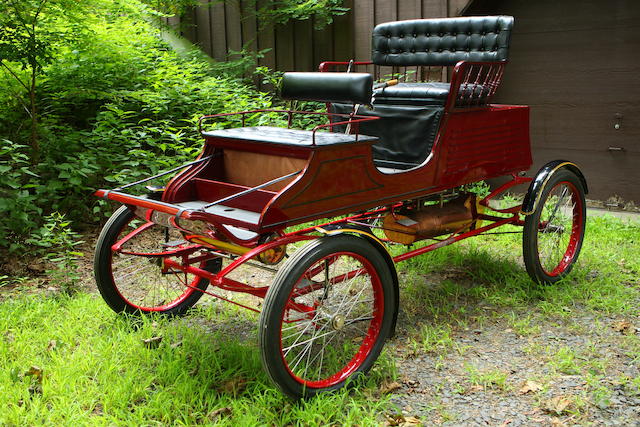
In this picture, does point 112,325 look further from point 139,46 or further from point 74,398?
point 139,46

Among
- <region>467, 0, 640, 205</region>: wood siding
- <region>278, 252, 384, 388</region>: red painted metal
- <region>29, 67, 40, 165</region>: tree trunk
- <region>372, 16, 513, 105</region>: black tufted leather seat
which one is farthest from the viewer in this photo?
<region>467, 0, 640, 205</region>: wood siding

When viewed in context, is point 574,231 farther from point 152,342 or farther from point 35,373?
point 35,373

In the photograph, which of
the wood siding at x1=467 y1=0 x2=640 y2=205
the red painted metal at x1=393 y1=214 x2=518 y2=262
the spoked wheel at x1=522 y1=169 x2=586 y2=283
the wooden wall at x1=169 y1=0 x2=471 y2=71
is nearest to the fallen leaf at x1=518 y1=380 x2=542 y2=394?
the red painted metal at x1=393 y1=214 x2=518 y2=262

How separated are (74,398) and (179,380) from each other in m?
0.45

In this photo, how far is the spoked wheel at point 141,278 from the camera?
3287 millimetres

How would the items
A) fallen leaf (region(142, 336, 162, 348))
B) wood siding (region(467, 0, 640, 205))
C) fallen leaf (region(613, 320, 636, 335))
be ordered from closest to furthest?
fallen leaf (region(142, 336, 162, 348)) → fallen leaf (region(613, 320, 636, 335)) → wood siding (region(467, 0, 640, 205))

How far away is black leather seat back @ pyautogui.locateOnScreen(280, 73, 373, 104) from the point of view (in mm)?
3061

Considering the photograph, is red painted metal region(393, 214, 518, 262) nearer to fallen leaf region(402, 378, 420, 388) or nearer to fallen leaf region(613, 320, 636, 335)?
fallen leaf region(402, 378, 420, 388)

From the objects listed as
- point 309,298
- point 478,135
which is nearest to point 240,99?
point 309,298

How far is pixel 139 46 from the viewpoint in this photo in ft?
20.3

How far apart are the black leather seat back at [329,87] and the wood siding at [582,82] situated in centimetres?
369

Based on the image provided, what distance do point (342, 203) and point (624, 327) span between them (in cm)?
183

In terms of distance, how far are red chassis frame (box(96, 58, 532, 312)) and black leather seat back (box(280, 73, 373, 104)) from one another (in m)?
0.13

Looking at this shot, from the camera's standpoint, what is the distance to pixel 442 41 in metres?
4.38
